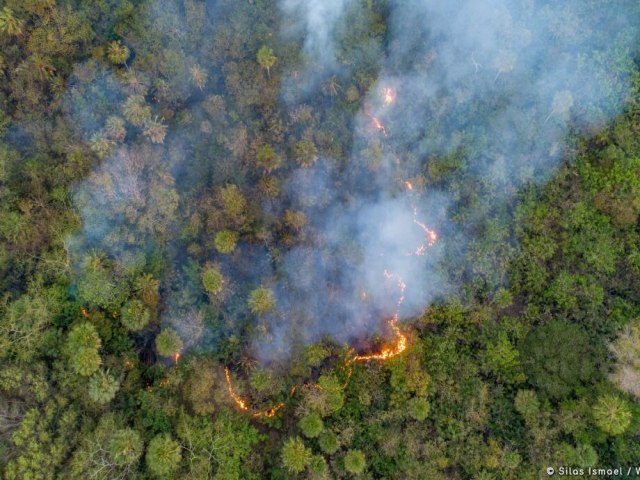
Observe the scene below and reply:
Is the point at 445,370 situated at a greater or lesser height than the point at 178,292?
lesser

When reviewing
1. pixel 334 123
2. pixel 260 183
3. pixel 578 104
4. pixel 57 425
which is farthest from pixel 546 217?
pixel 57 425

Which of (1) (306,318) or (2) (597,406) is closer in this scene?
(2) (597,406)

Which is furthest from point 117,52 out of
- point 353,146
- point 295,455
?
point 295,455

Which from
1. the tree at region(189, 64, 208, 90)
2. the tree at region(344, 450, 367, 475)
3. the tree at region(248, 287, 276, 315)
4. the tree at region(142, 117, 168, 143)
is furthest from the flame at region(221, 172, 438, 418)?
the tree at region(142, 117, 168, 143)

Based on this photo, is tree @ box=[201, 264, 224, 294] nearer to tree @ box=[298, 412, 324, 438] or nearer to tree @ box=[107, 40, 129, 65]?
tree @ box=[298, 412, 324, 438]

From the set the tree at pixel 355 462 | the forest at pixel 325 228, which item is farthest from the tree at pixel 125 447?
the tree at pixel 355 462

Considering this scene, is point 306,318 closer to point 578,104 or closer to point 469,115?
point 469,115

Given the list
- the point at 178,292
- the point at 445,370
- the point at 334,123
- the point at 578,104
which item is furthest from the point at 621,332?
the point at 178,292

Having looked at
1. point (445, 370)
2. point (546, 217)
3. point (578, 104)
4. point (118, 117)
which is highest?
point (578, 104)
